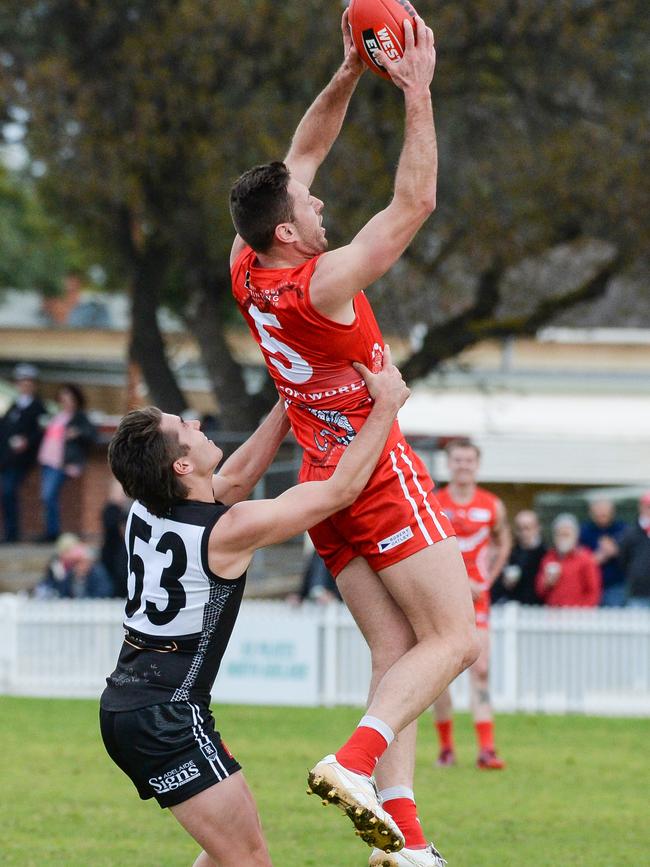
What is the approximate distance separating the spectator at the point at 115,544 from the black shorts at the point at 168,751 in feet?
41.4

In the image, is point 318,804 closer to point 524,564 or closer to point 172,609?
point 172,609

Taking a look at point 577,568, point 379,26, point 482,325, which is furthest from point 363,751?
point 482,325

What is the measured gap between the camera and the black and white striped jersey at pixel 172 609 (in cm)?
576

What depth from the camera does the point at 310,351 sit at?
6148 mm

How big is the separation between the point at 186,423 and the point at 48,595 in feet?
42.5

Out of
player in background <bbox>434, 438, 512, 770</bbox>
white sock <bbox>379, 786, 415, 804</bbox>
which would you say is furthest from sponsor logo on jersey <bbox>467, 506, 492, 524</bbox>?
white sock <bbox>379, 786, 415, 804</bbox>

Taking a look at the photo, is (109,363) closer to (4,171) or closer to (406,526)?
(4,171)

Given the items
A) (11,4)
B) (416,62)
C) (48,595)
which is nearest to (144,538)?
(416,62)

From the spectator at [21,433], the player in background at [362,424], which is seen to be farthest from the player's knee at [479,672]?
the spectator at [21,433]

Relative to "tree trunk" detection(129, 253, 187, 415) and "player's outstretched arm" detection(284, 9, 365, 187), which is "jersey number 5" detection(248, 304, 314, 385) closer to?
"player's outstretched arm" detection(284, 9, 365, 187)

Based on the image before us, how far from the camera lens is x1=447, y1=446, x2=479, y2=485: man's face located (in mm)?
12430

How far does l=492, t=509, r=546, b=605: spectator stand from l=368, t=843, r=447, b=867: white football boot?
1110cm

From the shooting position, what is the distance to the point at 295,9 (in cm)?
1972

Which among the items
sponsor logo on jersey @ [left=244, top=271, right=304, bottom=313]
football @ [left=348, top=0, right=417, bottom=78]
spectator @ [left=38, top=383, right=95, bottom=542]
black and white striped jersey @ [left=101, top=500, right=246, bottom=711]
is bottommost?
spectator @ [left=38, top=383, right=95, bottom=542]
